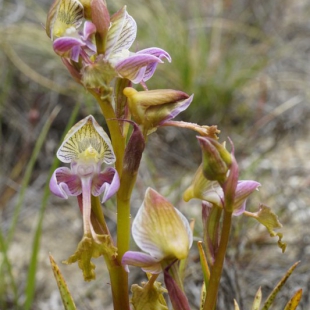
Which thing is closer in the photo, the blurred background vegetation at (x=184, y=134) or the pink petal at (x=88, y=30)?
the pink petal at (x=88, y=30)

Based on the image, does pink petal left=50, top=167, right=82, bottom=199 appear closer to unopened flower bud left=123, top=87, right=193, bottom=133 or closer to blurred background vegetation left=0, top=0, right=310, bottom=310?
unopened flower bud left=123, top=87, right=193, bottom=133

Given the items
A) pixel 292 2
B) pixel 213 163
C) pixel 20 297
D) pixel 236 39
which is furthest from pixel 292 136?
pixel 213 163

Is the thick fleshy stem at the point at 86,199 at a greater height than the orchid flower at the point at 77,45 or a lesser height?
lesser

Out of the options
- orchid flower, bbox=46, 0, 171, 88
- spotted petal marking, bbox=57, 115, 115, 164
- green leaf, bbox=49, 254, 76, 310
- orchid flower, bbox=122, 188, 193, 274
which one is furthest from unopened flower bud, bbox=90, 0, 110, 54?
green leaf, bbox=49, 254, 76, 310

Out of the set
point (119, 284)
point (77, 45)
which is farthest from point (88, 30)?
point (119, 284)

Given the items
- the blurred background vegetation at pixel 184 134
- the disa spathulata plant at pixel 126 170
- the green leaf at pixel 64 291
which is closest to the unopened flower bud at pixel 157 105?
the disa spathulata plant at pixel 126 170

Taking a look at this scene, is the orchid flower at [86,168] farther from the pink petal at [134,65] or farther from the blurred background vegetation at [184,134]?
the blurred background vegetation at [184,134]

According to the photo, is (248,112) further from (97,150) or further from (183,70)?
(97,150)
